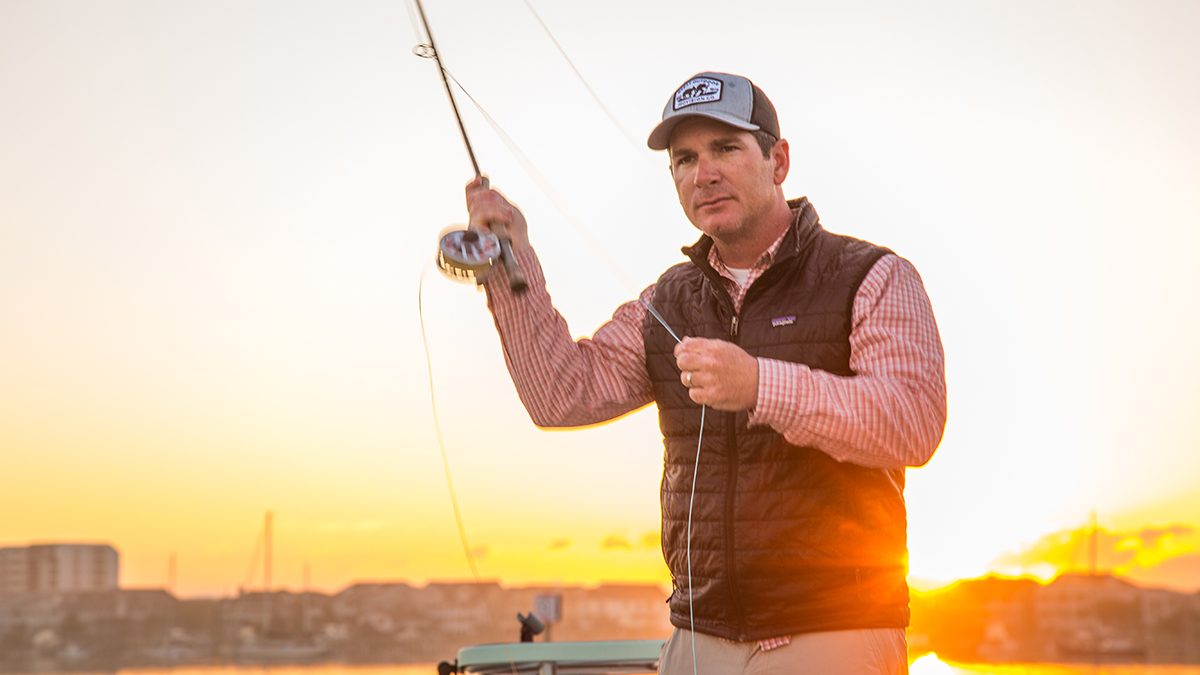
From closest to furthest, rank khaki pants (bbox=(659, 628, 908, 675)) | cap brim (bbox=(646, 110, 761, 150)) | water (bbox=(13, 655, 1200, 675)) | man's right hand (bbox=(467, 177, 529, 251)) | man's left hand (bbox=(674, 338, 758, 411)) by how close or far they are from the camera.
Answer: man's left hand (bbox=(674, 338, 758, 411))
khaki pants (bbox=(659, 628, 908, 675))
cap brim (bbox=(646, 110, 761, 150))
man's right hand (bbox=(467, 177, 529, 251))
water (bbox=(13, 655, 1200, 675))

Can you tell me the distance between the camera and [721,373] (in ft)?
6.98

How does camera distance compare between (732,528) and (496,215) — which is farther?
(496,215)

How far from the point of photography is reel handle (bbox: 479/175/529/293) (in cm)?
255

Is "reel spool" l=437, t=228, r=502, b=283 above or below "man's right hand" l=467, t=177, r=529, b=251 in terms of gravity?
below

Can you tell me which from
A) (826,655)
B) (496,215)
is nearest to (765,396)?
(826,655)

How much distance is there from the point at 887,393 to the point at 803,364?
0.64 feet

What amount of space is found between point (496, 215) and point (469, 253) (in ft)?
0.32

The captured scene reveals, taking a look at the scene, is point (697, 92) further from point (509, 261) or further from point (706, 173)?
point (509, 261)

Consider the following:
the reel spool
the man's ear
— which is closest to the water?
the man's ear

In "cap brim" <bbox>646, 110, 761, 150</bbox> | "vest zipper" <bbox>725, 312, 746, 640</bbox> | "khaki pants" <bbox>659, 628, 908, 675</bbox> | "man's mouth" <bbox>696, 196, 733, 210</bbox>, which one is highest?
"cap brim" <bbox>646, 110, 761, 150</bbox>

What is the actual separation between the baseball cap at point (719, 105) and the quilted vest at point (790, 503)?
0.20 metres

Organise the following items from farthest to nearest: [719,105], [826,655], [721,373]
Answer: [719,105] → [826,655] → [721,373]

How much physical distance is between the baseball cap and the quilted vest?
0.20 m

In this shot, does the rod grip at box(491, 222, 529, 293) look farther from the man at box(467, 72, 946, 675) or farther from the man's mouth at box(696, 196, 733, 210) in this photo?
the man's mouth at box(696, 196, 733, 210)
